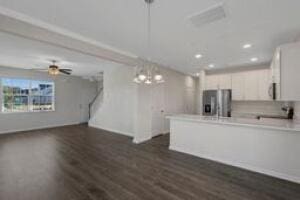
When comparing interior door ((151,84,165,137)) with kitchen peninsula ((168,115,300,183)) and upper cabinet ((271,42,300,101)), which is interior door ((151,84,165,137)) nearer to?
kitchen peninsula ((168,115,300,183))

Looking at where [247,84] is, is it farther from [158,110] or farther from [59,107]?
[59,107]

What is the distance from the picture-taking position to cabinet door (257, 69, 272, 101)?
17.4 feet

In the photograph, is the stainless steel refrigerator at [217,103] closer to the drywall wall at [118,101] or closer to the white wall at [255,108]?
the white wall at [255,108]

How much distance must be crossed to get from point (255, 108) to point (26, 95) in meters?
9.84

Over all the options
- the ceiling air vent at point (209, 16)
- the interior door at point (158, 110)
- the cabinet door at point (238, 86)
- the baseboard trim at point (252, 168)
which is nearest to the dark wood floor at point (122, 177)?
the baseboard trim at point (252, 168)

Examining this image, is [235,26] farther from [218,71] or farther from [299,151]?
[218,71]

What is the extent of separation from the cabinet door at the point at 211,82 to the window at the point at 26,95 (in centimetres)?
747

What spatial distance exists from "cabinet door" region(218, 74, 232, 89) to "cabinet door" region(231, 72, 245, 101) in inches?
5.6

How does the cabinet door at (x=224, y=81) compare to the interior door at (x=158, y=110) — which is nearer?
the interior door at (x=158, y=110)

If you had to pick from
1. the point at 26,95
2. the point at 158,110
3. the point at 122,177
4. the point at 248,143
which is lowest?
the point at 122,177

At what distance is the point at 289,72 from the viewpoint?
10.3 feet

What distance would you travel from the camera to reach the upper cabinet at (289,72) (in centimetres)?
307

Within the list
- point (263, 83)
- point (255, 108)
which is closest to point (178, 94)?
point (255, 108)

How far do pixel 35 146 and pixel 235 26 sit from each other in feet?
19.8
